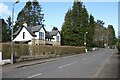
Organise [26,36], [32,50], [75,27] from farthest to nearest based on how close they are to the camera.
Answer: [75,27] → [26,36] → [32,50]

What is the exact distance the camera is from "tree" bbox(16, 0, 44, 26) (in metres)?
113

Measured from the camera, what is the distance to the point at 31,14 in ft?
382

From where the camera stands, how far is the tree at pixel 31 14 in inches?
4461

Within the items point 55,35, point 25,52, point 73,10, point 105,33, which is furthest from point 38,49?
point 105,33

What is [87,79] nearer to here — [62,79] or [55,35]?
[62,79]

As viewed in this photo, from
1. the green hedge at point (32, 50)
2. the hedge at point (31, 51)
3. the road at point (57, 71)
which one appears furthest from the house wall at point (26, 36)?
the road at point (57, 71)

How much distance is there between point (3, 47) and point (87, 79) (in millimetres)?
18913

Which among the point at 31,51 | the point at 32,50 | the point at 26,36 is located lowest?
the point at 31,51

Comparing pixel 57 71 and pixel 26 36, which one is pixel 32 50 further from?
pixel 26 36

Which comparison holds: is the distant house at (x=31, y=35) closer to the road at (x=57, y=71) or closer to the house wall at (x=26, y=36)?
the house wall at (x=26, y=36)


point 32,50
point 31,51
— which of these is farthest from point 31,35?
point 31,51

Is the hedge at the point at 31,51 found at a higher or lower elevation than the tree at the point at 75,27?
lower

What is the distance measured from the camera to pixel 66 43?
93.3m

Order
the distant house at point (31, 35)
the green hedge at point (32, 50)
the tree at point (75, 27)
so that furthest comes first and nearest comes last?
the tree at point (75, 27)
the distant house at point (31, 35)
the green hedge at point (32, 50)
